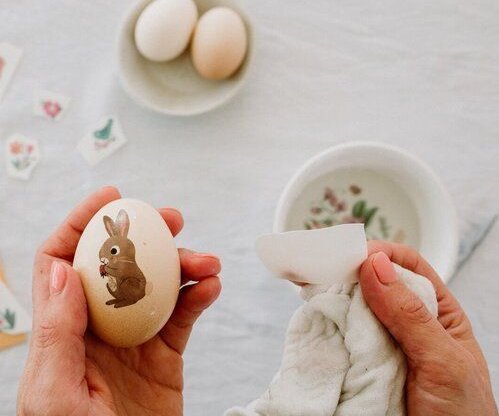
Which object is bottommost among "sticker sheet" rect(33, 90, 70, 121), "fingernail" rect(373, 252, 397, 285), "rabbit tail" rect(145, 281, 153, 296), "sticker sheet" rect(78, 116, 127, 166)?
"rabbit tail" rect(145, 281, 153, 296)

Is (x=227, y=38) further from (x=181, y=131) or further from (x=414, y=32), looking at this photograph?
(x=414, y=32)

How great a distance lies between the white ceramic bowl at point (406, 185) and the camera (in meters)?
0.72

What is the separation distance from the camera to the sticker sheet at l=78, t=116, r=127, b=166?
817mm

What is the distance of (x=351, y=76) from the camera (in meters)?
0.83

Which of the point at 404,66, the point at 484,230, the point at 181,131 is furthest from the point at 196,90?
the point at 484,230

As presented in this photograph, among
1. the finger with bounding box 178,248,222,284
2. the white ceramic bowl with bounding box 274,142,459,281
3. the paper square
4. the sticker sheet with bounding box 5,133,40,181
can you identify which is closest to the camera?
the paper square

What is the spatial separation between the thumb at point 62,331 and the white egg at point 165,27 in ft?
1.22

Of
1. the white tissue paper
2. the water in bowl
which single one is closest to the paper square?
the white tissue paper

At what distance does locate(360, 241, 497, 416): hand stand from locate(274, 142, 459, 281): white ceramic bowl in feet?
0.67

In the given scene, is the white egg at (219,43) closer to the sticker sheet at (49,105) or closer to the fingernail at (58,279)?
the sticker sheet at (49,105)

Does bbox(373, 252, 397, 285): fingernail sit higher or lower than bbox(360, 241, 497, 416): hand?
higher

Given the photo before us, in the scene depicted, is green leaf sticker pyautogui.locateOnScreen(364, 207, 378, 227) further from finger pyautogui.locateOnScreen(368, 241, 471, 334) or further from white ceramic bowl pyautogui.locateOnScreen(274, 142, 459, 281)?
finger pyautogui.locateOnScreen(368, 241, 471, 334)

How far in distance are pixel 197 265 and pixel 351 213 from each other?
310mm

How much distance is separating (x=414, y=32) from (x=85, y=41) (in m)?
0.49
